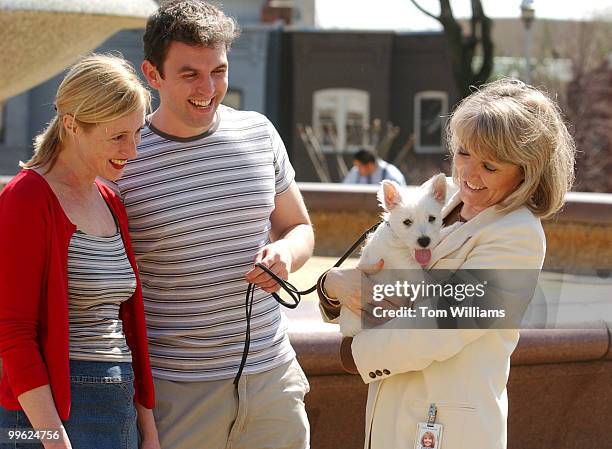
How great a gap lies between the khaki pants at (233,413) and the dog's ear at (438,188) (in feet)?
2.68

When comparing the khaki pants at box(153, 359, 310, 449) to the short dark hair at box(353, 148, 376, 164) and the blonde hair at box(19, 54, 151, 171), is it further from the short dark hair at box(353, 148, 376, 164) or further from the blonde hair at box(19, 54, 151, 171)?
the short dark hair at box(353, 148, 376, 164)

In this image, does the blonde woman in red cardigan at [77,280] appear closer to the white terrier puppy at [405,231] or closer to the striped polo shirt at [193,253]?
the striped polo shirt at [193,253]

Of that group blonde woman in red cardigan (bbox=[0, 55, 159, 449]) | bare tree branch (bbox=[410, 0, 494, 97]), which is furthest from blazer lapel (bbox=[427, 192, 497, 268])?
bare tree branch (bbox=[410, 0, 494, 97])

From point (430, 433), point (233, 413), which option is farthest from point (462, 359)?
point (233, 413)

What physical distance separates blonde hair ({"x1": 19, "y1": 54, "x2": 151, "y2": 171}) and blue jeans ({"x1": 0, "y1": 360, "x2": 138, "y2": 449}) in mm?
591

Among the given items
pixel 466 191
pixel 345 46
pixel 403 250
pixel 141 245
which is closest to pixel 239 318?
pixel 141 245

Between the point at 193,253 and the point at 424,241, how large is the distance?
31.0 inches

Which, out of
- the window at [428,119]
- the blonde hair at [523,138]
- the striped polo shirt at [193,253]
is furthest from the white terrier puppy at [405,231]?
the window at [428,119]

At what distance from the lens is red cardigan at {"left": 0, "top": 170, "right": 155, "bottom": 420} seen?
311 centimetres

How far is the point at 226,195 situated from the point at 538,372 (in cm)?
216

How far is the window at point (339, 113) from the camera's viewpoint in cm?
3894

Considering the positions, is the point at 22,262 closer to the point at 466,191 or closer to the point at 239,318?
the point at 239,318

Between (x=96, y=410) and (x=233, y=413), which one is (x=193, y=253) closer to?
(x=233, y=413)

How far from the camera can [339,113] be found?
129 ft
